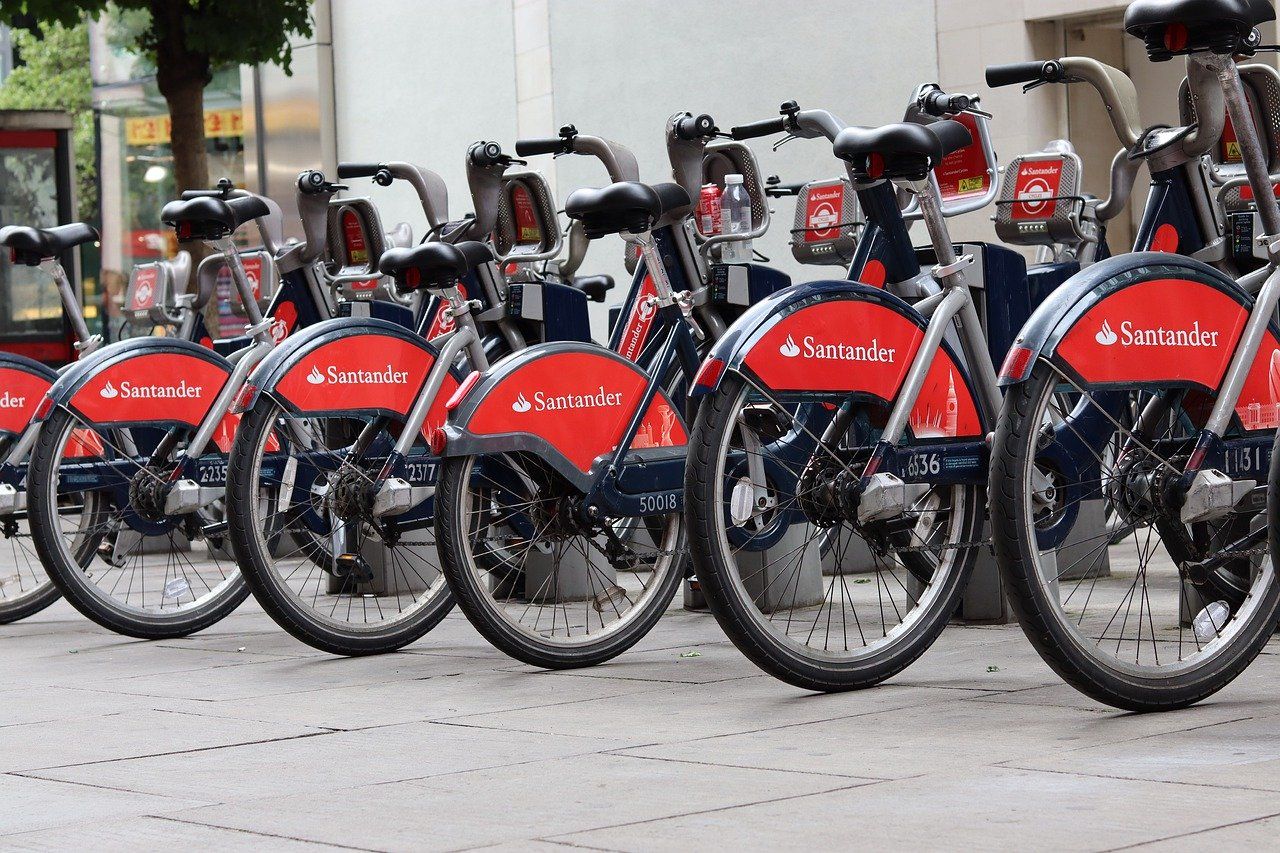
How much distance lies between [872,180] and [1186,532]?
1274 millimetres

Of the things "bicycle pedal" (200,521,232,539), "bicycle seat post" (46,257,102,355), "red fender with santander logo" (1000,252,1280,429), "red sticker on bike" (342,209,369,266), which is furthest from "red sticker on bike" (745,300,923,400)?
"bicycle seat post" (46,257,102,355)

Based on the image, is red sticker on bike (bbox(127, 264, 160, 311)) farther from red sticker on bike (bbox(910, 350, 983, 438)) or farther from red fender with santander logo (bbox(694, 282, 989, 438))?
red sticker on bike (bbox(910, 350, 983, 438))

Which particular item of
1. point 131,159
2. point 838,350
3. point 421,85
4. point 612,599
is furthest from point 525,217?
point 131,159

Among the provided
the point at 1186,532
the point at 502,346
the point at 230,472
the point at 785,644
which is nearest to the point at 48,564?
the point at 230,472

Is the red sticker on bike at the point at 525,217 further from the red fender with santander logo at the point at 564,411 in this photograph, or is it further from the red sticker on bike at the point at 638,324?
the red fender with santander logo at the point at 564,411

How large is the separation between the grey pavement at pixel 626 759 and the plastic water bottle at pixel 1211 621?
0.52ft

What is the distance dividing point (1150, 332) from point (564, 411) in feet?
6.11

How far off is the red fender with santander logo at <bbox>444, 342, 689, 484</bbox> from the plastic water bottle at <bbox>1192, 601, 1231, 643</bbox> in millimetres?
1794

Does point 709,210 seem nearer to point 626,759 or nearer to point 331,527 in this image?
point 331,527

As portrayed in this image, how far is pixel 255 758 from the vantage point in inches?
176

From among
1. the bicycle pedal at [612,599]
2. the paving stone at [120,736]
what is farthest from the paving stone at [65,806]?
the bicycle pedal at [612,599]

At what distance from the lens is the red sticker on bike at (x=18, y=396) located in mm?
7684

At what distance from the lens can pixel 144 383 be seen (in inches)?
276

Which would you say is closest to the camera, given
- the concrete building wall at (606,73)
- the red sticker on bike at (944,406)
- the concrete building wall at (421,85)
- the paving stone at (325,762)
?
the paving stone at (325,762)
